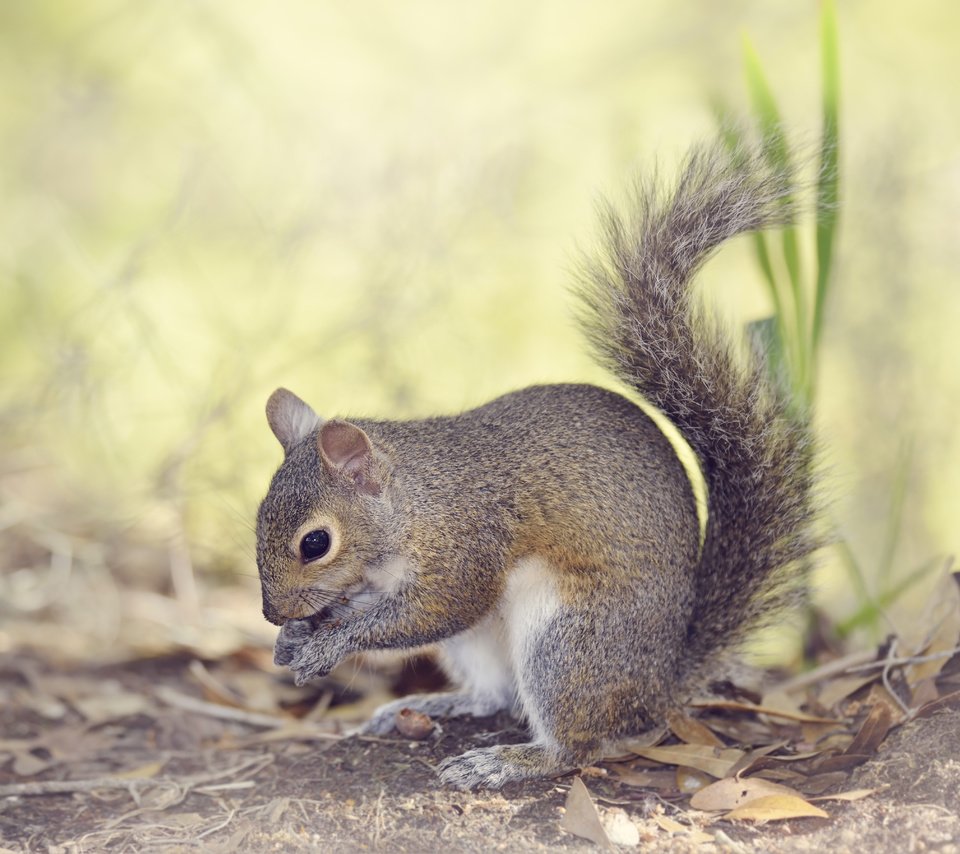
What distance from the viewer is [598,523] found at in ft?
8.38

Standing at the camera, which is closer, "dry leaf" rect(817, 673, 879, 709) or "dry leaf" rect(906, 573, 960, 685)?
"dry leaf" rect(906, 573, 960, 685)

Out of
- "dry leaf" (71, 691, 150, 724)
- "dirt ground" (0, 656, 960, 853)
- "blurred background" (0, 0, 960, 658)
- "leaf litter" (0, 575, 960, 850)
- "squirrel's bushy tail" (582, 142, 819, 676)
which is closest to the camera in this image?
"dirt ground" (0, 656, 960, 853)

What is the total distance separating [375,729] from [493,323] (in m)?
2.99

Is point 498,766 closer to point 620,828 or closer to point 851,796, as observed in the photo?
point 620,828

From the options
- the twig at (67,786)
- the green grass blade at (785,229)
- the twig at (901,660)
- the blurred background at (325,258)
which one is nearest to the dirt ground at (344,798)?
the twig at (67,786)

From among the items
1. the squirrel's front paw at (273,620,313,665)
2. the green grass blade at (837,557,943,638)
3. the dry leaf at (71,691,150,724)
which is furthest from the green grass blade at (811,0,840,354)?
the dry leaf at (71,691,150,724)

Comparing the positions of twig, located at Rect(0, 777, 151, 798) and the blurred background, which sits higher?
the blurred background

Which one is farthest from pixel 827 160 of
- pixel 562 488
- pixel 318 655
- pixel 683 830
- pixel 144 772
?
pixel 144 772

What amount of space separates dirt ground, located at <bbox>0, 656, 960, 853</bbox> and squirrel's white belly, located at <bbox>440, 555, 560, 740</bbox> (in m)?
0.10

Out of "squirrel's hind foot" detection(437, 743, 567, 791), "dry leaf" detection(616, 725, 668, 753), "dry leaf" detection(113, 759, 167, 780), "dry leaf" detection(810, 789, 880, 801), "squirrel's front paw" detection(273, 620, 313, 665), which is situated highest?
"squirrel's front paw" detection(273, 620, 313, 665)

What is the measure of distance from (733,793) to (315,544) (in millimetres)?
1121

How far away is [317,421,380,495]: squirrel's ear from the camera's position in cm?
248

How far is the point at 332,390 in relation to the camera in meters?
4.65

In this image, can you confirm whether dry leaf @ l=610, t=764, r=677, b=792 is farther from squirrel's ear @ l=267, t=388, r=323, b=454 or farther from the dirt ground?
squirrel's ear @ l=267, t=388, r=323, b=454
